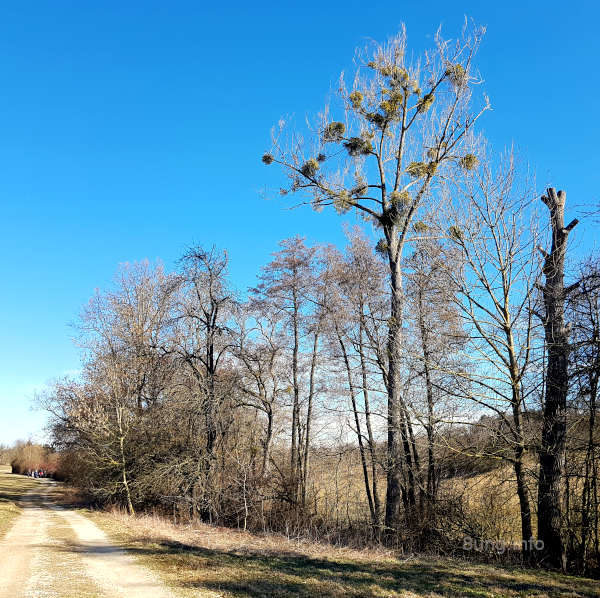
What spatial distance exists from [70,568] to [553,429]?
408 inches

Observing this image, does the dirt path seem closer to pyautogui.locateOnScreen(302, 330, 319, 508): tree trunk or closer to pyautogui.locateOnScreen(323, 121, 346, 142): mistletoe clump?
pyautogui.locateOnScreen(302, 330, 319, 508): tree trunk

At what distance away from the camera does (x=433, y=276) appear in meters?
13.2

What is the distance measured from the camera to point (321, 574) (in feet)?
28.2

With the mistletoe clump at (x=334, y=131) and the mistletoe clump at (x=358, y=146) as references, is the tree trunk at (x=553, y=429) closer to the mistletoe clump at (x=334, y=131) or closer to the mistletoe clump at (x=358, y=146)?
the mistletoe clump at (x=358, y=146)

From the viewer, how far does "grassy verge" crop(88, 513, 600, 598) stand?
7535 millimetres

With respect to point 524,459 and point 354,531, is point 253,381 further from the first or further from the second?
point 524,459

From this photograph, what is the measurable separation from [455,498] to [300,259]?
12.7 meters

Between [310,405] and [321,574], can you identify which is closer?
[321,574]

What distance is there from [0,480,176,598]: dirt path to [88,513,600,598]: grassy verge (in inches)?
18.4

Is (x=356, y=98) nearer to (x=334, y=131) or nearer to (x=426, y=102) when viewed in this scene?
(x=334, y=131)

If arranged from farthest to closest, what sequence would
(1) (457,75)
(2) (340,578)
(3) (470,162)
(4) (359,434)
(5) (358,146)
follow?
1. (4) (359,434)
2. (5) (358,146)
3. (1) (457,75)
4. (3) (470,162)
5. (2) (340,578)

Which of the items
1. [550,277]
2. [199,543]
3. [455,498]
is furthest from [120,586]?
[550,277]

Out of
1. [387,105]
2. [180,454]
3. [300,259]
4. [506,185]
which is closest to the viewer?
[506,185]

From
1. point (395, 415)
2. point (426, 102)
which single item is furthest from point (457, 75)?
point (395, 415)
